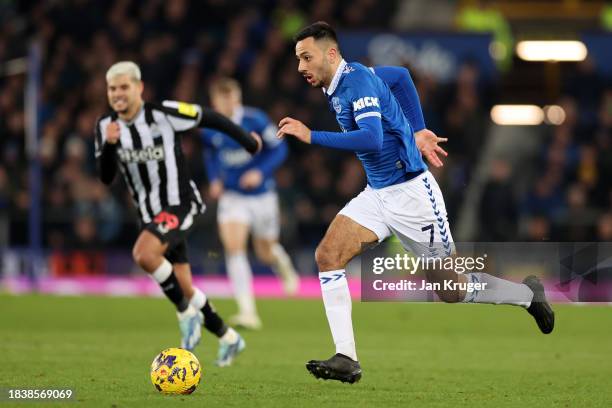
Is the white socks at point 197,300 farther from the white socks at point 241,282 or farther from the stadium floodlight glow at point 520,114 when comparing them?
the stadium floodlight glow at point 520,114

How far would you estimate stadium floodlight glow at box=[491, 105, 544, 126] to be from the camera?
74.2 feet

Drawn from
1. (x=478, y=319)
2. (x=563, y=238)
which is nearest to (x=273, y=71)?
(x=563, y=238)

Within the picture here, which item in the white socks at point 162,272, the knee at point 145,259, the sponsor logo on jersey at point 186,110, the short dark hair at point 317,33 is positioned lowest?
the white socks at point 162,272

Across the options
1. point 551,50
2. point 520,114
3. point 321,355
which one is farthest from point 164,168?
point 551,50

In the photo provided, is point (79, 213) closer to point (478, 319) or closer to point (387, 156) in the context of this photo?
point (478, 319)

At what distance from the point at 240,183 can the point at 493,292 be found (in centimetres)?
605

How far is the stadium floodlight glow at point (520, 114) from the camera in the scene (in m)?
22.6

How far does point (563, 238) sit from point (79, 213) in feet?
23.2

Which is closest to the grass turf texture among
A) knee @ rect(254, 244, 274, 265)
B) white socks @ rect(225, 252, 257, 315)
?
white socks @ rect(225, 252, 257, 315)

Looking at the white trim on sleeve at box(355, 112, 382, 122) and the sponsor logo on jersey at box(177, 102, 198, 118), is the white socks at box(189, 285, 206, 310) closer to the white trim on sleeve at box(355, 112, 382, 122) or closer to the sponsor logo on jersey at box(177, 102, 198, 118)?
the sponsor logo on jersey at box(177, 102, 198, 118)

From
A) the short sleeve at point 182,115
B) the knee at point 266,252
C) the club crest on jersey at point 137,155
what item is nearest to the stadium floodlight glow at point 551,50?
the knee at point 266,252

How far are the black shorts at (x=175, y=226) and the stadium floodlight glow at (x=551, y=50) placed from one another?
1441 cm

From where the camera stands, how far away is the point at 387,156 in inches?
330

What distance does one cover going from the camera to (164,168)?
9.78 metres
